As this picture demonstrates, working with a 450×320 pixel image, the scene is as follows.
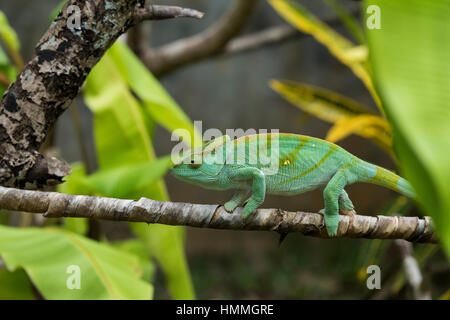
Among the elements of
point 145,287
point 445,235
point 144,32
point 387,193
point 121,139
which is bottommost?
point 445,235

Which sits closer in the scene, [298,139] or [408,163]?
[408,163]

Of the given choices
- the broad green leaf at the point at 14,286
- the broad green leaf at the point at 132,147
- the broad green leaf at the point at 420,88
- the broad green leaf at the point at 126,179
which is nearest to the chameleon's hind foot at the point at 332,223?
the broad green leaf at the point at 420,88

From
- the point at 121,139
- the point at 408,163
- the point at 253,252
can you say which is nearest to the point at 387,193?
the point at 253,252

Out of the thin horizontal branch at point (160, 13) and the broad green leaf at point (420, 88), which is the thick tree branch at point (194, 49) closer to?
the thin horizontal branch at point (160, 13)

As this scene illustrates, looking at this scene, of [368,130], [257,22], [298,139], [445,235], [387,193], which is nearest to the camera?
[445,235]

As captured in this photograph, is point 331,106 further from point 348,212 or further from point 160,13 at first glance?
point 348,212

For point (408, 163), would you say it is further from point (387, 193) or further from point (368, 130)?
point (387, 193)

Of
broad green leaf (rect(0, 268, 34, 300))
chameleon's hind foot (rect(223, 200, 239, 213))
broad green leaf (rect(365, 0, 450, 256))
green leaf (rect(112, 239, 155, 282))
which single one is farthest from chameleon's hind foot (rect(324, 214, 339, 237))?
green leaf (rect(112, 239, 155, 282))
